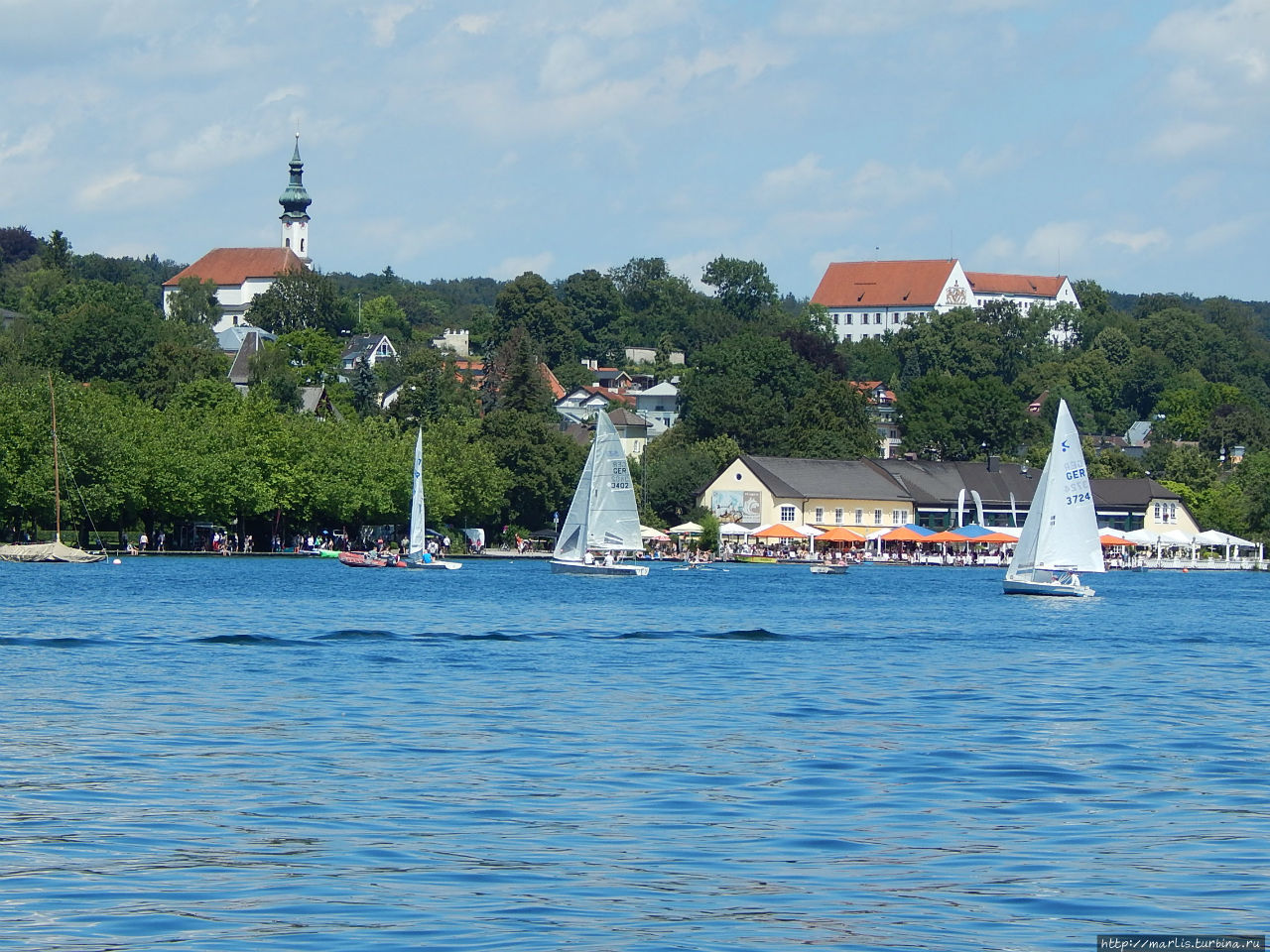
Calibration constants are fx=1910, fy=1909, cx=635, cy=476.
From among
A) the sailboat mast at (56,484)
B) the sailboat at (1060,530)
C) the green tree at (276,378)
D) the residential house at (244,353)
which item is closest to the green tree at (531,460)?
the green tree at (276,378)

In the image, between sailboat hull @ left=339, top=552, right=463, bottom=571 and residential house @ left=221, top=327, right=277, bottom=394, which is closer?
sailboat hull @ left=339, top=552, right=463, bottom=571

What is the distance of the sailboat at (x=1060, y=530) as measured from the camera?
70062 millimetres

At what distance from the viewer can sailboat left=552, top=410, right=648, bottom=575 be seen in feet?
287

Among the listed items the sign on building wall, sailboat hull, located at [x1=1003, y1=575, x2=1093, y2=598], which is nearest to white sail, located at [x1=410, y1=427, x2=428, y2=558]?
sailboat hull, located at [x1=1003, y1=575, x2=1093, y2=598]

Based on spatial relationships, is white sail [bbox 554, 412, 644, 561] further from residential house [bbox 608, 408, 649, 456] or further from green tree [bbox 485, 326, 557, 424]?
residential house [bbox 608, 408, 649, 456]

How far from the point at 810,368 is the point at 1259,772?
142857 millimetres

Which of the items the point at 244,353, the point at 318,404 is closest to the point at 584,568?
the point at 318,404

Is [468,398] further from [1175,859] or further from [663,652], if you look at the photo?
[1175,859]

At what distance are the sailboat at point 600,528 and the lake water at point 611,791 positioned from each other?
127 ft

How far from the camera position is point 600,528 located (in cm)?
8844

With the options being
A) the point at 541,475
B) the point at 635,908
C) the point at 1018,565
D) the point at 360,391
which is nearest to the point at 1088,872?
the point at 635,908

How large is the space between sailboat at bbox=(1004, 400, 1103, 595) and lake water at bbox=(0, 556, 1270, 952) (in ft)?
74.3

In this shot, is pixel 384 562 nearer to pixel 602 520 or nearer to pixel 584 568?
pixel 584 568

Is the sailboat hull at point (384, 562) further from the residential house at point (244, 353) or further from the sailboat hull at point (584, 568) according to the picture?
the residential house at point (244, 353)
